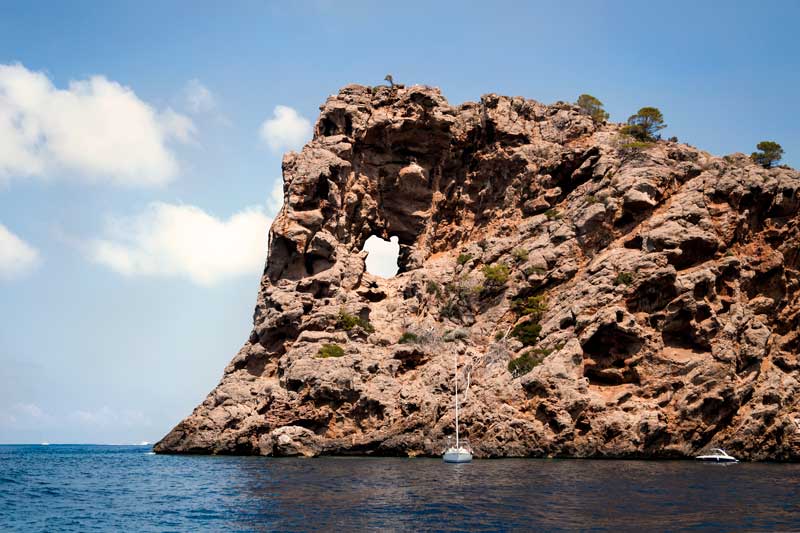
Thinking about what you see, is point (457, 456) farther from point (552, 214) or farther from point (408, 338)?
point (552, 214)

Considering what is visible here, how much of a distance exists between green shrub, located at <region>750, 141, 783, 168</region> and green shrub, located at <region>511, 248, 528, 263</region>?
26.6 meters

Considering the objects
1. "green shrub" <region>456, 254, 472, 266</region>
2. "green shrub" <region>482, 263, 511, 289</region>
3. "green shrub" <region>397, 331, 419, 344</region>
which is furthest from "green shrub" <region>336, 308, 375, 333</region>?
"green shrub" <region>456, 254, 472, 266</region>

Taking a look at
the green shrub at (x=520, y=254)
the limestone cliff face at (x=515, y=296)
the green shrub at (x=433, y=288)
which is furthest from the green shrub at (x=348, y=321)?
the green shrub at (x=520, y=254)

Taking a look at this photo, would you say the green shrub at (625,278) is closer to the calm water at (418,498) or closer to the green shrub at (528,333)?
the green shrub at (528,333)

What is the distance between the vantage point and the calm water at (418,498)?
90.2 ft

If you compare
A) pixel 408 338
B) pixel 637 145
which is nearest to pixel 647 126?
pixel 637 145

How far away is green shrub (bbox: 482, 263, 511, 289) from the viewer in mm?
74500

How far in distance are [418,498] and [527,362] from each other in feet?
101

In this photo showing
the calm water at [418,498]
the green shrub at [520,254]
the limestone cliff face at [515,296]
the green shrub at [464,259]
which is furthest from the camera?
the green shrub at [464,259]

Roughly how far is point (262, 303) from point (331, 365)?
16118mm

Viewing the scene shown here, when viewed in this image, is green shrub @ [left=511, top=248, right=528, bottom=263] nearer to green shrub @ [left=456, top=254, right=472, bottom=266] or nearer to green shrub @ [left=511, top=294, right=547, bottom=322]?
green shrub @ [left=511, top=294, right=547, bottom=322]

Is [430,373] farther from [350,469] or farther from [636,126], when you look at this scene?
[636,126]

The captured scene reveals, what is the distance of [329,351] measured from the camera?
219ft

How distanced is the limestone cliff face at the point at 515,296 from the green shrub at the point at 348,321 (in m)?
0.22
